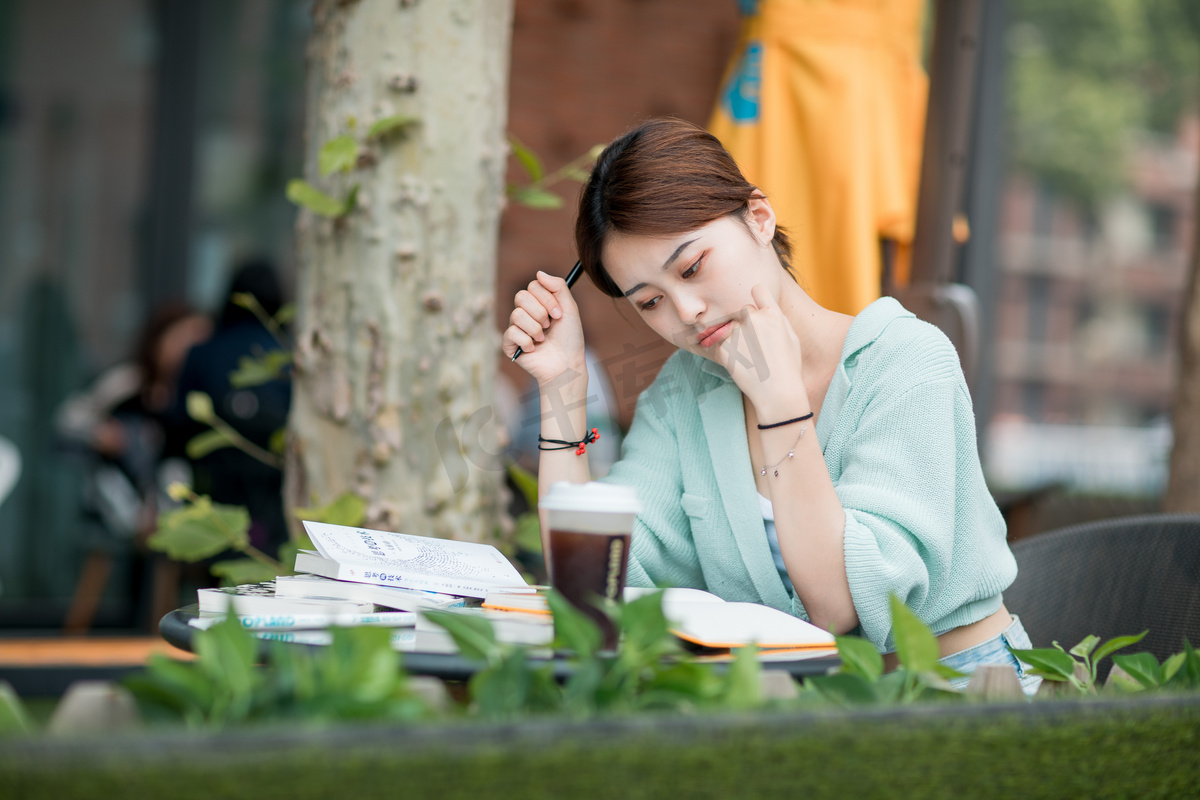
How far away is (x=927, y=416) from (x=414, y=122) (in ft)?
3.05

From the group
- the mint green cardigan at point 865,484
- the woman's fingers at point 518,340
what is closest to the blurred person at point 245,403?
the woman's fingers at point 518,340

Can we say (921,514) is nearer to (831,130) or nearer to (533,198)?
(533,198)

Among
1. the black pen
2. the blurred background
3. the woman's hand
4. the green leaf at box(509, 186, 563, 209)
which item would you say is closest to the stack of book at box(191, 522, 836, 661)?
the woman's hand

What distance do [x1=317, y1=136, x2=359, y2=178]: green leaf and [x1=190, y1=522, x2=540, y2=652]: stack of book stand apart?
64 cm

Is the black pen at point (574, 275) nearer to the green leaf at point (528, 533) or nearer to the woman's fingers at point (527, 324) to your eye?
the woman's fingers at point (527, 324)

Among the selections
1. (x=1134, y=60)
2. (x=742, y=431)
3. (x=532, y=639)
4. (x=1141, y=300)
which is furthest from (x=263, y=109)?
(x=1141, y=300)

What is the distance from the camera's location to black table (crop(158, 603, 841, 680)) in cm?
87

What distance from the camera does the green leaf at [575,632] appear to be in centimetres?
80

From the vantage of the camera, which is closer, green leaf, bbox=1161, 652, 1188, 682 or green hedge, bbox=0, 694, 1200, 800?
green hedge, bbox=0, 694, 1200, 800

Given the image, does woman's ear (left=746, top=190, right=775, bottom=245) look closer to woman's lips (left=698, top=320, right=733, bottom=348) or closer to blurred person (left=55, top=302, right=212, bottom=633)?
woman's lips (left=698, top=320, right=733, bottom=348)

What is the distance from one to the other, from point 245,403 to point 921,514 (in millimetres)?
2498

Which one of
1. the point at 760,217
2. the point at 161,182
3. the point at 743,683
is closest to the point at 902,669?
the point at 743,683

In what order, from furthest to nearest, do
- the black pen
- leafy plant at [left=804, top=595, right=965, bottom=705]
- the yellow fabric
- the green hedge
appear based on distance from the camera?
1. the yellow fabric
2. the black pen
3. leafy plant at [left=804, top=595, right=965, bottom=705]
4. the green hedge

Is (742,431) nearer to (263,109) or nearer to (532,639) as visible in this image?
(532,639)
